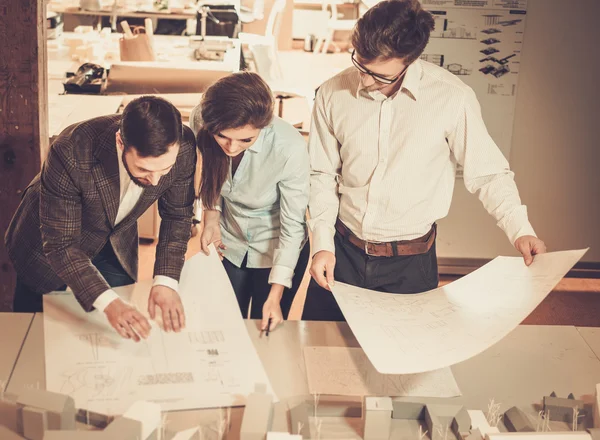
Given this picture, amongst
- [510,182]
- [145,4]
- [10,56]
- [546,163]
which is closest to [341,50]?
[145,4]

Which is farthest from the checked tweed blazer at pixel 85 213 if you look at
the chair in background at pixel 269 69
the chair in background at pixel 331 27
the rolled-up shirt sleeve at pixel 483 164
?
the chair in background at pixel 331 27

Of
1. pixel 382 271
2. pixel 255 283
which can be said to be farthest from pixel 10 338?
pixel 382 271

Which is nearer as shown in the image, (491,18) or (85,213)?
(85,213)

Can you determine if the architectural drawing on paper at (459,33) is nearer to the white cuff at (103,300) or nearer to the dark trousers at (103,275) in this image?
the dark trousers at (103,275)

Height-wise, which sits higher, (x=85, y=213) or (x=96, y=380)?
(x=85, y=213)

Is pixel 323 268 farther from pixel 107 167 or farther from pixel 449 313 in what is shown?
pixel 107 167

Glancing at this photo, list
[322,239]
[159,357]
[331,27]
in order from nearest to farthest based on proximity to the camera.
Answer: [159,357] < [322,239] < [331,27]

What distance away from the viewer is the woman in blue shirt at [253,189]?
1835 mm

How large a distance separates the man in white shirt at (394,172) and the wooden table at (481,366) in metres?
0.16

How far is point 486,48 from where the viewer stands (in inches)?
141

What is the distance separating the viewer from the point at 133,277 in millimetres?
2221

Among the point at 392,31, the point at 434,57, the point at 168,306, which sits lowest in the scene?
the point at 168,306

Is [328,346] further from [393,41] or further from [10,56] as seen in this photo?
[10,56]

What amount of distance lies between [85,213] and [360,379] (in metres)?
0.78
